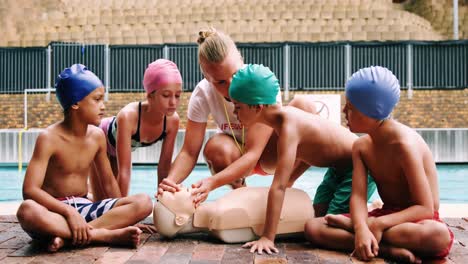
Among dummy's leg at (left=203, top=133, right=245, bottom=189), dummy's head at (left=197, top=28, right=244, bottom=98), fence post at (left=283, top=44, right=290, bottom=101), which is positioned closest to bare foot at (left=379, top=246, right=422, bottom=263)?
dummy's leg at (left=203, top=133, right=245, bottom=189)

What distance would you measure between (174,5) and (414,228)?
20844 millimetres

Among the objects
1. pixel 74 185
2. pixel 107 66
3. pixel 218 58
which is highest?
pixel 218 58

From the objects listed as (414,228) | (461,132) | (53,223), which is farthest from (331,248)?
(461,132)

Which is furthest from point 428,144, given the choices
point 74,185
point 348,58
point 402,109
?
point 74,185

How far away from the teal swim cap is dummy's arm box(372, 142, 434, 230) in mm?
761

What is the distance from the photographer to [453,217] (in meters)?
4.25

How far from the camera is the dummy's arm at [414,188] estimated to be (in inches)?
111

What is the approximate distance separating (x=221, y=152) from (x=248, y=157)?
13.2 inches

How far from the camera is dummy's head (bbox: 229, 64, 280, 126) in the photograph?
3125 millimetres

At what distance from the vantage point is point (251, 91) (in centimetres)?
312

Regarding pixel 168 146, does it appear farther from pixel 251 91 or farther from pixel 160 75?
pixel 251 91

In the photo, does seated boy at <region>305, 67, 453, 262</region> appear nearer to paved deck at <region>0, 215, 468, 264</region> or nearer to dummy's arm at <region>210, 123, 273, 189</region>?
paved deck at <region>0, 215, 468, 264</region>

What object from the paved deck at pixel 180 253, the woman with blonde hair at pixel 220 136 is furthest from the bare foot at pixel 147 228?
the woman with blonde hair at pixel 220 136

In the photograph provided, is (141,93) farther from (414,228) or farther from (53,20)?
(414,228)
